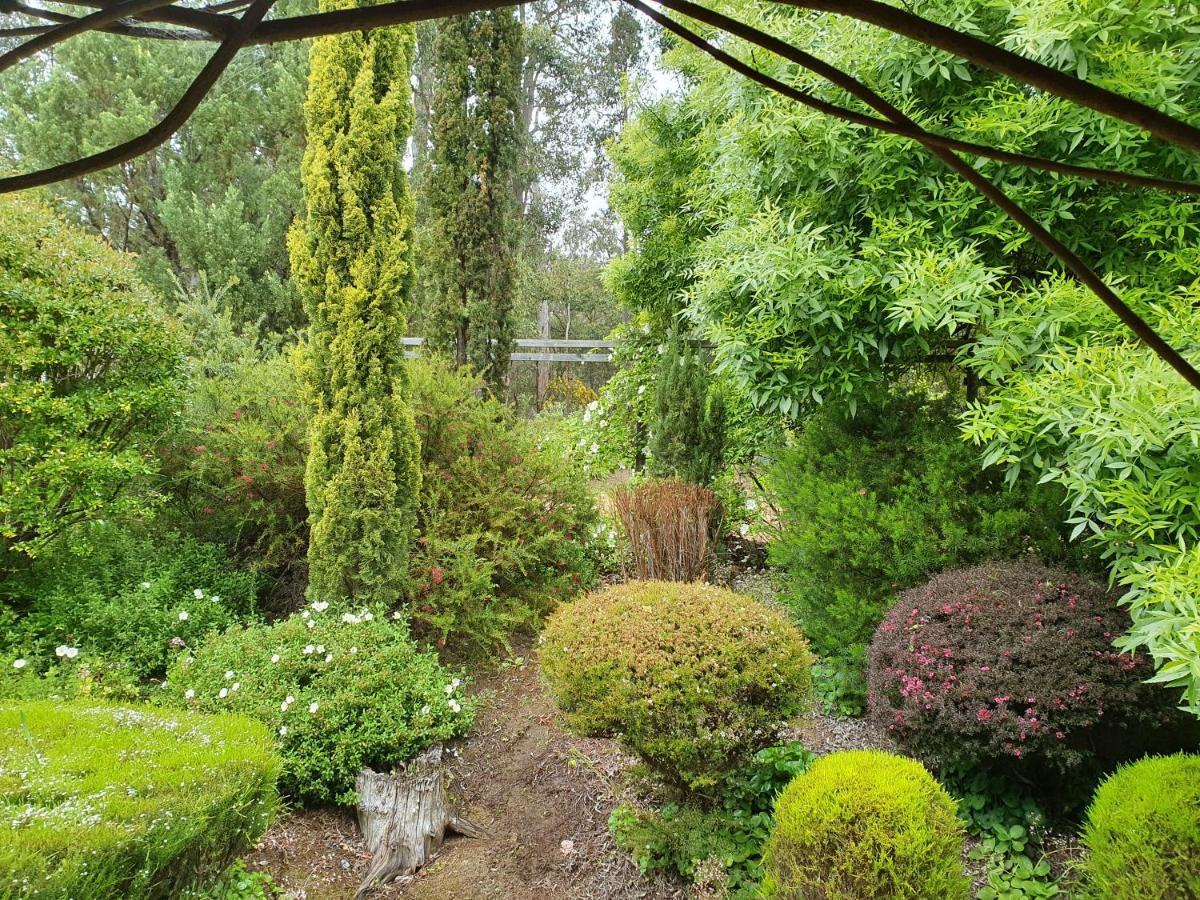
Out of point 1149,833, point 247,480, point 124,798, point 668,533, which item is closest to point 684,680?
point 1149,833

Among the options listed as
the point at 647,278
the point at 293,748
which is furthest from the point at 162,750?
the point at 647,278

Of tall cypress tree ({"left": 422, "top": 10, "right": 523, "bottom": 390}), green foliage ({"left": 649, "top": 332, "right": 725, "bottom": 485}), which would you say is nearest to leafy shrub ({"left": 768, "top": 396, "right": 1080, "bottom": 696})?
green foliage ({"left": 649, "top": 332, "right": 725, "bottom": 485})

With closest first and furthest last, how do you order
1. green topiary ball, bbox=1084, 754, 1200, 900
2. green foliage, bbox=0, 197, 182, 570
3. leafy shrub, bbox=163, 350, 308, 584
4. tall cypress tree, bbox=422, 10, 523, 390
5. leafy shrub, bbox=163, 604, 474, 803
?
1. green topiary ball, bbox=1084, 754, 1200, 900
2. leafy shrub, bbox=163, 604, 474, 803
3. green foliage, bbox=0, 197, 182, 570
4. leafy shrub, bbox=163, 350, 308, 584
5. tall cypress tree, bbox=422, 10, 523, 390

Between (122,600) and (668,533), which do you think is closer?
(122,600)

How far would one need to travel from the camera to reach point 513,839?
316 centimetres

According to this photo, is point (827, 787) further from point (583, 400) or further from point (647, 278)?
point (583, 400)

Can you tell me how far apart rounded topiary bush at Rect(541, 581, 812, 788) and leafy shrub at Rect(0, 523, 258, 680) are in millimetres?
2339

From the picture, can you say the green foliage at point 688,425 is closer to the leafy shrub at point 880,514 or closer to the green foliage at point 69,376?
the leafy shrub at point 880,514

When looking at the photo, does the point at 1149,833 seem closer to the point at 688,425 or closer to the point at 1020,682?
the point at 1020,682

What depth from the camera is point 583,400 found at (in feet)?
40.5

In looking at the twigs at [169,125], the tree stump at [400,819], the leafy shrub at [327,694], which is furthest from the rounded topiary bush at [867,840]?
the twigs at [169,125]

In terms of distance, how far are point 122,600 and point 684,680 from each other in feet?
10.5

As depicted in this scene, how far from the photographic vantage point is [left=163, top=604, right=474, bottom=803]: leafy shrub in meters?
3.19

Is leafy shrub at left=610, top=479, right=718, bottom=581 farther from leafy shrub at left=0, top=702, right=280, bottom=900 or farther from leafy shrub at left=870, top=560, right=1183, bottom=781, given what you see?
leafy shrub at left=0, top=702, right=280, bottom=900
